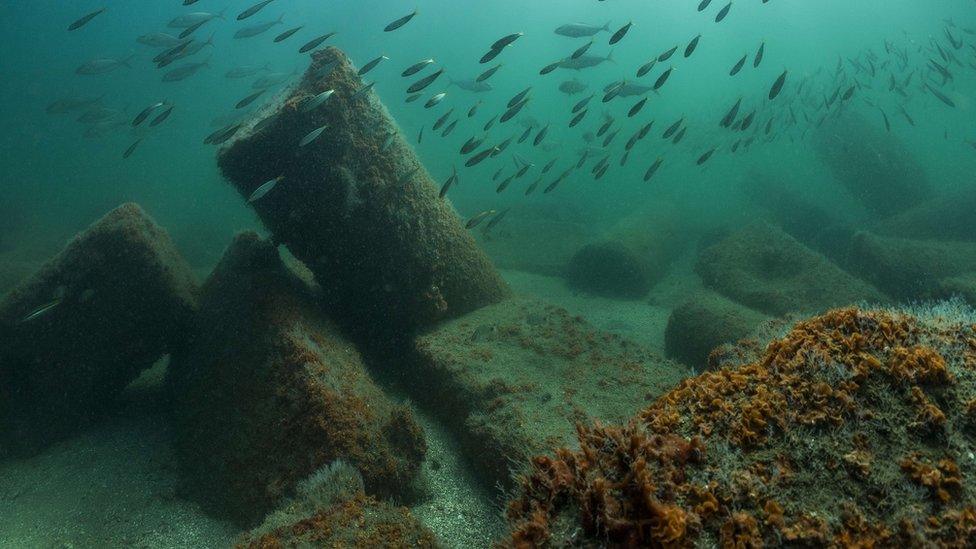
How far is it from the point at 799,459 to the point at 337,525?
2.65m

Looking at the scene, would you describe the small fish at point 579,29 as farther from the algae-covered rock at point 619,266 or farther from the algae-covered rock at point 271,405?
the algae-covered rock at point 271,405

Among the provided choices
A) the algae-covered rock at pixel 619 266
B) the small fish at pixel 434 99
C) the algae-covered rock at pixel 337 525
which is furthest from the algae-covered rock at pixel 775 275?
the algae-covered rock at pixel 337 525

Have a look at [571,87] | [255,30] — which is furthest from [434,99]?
[571,87]

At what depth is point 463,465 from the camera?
4.98m

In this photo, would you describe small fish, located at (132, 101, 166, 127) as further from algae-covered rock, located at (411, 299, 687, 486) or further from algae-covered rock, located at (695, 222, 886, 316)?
algae-covered rock, located at (695, 222, 886, 316)

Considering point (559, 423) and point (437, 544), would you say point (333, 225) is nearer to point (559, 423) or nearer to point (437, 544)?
point (559, 423)

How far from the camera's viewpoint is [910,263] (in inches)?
410

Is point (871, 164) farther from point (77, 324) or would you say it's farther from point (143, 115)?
point (77, 324)

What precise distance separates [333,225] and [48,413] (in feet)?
14.4

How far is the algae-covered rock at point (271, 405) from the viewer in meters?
4.33

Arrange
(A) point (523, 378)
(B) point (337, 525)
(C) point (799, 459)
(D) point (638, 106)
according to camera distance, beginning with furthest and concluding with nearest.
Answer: (D) point (638, 106), (A) point (523, 378), (B) point (337, 525), (C) point (799, 459)

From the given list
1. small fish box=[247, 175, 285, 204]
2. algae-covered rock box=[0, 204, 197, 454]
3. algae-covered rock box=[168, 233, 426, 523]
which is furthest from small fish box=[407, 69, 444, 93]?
algae-covered rock box=[0, 204, 197, 454]

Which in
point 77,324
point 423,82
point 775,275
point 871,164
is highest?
point 423,82

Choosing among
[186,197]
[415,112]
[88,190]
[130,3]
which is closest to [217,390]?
[186,197]
